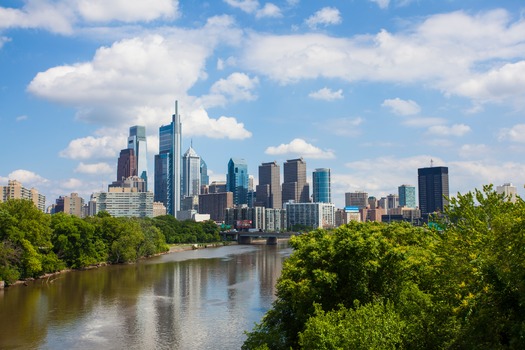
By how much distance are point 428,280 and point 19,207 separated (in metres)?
75.8

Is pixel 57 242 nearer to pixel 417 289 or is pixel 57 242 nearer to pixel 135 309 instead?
pixel 135 309

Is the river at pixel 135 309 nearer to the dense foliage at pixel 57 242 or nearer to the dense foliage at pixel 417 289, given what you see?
the dense foliage at pixel 57 242

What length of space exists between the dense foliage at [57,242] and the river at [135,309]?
3.30 metres

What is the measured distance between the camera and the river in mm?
47438

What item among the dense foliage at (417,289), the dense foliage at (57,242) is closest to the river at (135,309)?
the dense foliage at (57,242)

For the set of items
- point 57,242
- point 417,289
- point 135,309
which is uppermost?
point 417,289

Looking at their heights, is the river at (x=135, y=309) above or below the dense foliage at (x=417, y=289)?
Result: below

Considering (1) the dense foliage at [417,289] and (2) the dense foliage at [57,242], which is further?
(2) the dense foliage at [57,242]

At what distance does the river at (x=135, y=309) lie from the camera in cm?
4744

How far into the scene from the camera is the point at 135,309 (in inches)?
2442

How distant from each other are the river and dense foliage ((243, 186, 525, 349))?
13.7 m

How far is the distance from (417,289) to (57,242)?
271ft

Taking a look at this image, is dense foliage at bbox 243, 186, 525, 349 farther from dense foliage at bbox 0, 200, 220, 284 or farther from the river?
dense foliage at bbox 0, 200, 220, 284

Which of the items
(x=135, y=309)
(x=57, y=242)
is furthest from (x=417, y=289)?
(x=57, y=242)
